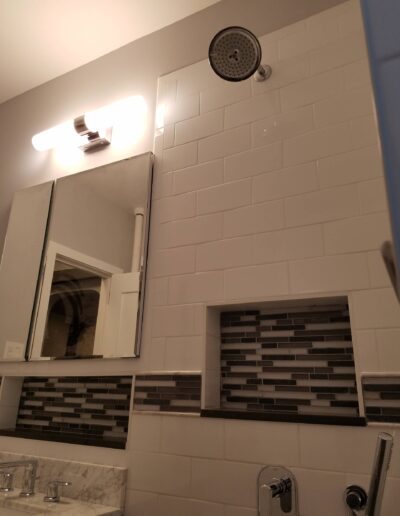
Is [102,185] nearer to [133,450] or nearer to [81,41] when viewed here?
[81,41]

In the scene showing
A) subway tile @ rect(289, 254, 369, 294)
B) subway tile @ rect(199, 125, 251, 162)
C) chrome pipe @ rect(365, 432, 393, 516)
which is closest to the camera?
chrome pipe @ rect(365, 432, 393, 516)

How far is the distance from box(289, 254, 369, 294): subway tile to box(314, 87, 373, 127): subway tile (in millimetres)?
464

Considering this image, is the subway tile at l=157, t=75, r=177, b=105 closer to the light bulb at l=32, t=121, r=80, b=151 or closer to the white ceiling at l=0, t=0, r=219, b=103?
the white ceiling at l=0, t=0, r=219, b=103

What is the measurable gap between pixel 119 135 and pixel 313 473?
4.82 ft

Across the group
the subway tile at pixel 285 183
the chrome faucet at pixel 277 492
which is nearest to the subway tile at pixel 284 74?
the subway tile at pixel 285 183

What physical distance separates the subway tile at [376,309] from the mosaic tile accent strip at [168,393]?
504 millimetres

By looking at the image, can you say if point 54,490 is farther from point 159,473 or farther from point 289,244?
point 289,244

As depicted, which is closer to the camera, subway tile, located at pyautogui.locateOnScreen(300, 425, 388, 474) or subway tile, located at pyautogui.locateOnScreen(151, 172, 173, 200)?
subway tile, located at pyautogui.locateOnScreen(300, 425, 388, 474)

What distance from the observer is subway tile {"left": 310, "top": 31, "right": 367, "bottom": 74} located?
1.33 meters

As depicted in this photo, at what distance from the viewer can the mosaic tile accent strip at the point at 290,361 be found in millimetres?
1142

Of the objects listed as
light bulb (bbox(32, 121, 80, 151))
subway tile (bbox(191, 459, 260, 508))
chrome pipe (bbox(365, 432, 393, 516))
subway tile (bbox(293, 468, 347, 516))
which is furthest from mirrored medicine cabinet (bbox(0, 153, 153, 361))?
chrome pipe (bbox(365, 432, 393, 516))

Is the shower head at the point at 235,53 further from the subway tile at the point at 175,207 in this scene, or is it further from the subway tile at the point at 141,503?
the subway tile at the point at 141,503

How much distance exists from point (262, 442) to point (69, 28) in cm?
194

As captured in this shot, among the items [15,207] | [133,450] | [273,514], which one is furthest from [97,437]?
[15,207]
